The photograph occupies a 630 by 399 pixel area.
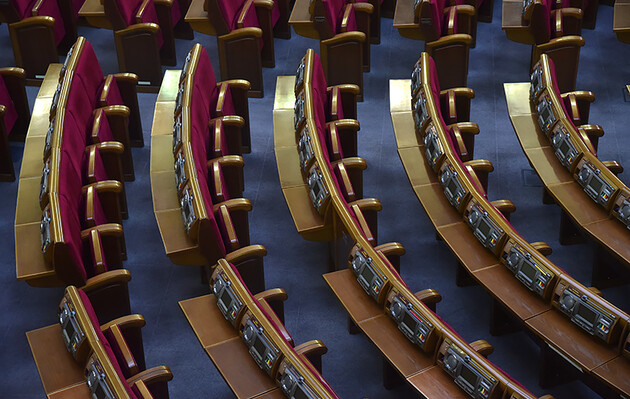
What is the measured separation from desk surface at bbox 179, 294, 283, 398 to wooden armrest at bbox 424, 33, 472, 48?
1042mm

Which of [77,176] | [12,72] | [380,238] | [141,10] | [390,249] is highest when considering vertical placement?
[141,10]

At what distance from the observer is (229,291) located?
157 cm

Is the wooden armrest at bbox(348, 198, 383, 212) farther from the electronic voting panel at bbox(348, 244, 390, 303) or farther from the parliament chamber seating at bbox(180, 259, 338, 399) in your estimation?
the parliament chamber seating at bbox(180, 259, 338, 399)

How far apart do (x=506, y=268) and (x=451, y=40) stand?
32.7 inches

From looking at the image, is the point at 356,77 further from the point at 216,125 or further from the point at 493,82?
the point at 216,125

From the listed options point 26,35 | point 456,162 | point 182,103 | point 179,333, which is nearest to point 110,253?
point 179,333

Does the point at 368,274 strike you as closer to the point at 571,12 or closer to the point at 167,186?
the point at 167,186

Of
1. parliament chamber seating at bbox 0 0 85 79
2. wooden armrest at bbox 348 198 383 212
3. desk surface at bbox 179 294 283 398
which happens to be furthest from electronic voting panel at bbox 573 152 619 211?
parliament chamber seating at bbox 0 0 85 79

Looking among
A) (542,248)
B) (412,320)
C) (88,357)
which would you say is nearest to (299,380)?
(412,320)

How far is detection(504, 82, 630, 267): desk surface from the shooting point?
69.6 inches

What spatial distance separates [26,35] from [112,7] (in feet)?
0.84

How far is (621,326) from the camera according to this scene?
4.94 feet

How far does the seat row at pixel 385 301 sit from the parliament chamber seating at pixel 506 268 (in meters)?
0.13

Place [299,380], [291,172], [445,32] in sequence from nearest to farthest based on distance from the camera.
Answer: [299,380] < [291,172] < [445,32]
